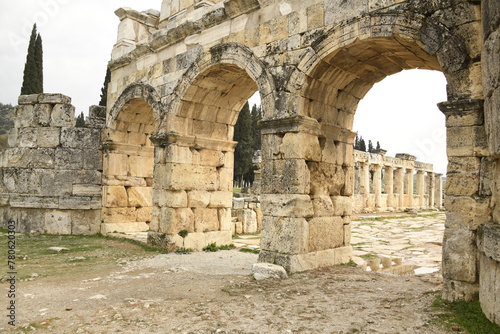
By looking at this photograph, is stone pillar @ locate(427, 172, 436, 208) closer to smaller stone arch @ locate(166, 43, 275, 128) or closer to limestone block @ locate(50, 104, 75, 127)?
smaller stone arch @ locate(166, 43, 275, 128)

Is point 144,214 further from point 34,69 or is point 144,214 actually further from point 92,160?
point 34,69

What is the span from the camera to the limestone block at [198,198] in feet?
28.3

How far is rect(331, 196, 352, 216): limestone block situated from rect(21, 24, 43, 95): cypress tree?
78.6 ft

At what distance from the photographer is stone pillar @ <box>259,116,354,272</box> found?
6.27 meters

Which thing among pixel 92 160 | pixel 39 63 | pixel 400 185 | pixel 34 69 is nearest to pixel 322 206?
pixel 92 160

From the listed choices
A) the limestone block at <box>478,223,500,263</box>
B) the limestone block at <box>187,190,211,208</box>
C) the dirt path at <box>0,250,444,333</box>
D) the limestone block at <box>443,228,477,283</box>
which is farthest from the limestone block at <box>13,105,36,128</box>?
the limestone block at <box>478,223,500,263</box>

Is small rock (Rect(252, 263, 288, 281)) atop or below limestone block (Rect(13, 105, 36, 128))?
below

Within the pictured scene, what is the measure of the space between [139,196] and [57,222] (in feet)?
6.60

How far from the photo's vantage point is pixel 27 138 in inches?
422

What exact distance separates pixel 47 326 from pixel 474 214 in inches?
171

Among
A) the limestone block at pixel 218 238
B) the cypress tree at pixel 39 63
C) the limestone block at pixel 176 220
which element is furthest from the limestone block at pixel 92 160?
the cypress tree at pixel 39 63

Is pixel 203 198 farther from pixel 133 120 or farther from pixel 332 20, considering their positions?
pixel 332 20

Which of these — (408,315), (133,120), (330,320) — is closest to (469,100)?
(408,315)

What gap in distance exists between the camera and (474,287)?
175 inches
